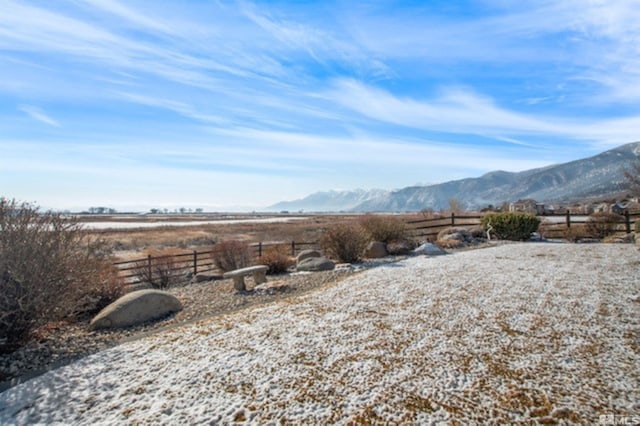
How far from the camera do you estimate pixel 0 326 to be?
208 inches

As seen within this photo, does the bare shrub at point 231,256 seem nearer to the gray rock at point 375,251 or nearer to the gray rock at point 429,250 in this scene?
the gray rock at point 375,251

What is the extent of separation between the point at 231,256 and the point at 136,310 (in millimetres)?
6591

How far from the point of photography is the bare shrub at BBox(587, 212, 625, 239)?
16.7 meters

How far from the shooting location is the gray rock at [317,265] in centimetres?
1123

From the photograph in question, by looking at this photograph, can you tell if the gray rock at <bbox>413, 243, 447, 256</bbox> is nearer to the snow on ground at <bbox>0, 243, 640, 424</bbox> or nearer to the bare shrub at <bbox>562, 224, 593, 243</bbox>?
the snow on ground at <bbox>0, 243, 640, 424</bbox>

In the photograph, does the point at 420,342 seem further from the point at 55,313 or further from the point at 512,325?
the point at 55,313

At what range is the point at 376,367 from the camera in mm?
4320

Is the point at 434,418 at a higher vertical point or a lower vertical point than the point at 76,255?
lower

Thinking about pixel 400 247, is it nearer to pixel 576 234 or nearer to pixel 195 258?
pixel 195 258

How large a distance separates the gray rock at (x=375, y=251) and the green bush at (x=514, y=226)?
7.48 metres

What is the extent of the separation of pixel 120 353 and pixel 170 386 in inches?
65.1

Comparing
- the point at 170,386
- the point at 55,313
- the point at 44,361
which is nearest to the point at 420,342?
the point at 170,386

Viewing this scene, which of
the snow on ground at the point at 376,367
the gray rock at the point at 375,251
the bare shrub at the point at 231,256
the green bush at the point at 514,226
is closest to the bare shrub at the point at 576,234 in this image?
the green bush at the point at 514,226

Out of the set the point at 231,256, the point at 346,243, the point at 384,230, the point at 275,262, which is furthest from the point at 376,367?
the point at 384,230
